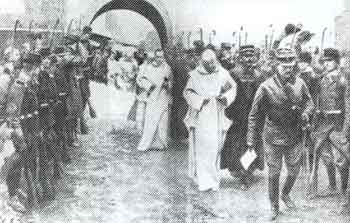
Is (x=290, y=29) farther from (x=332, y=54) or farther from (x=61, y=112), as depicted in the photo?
(x=61, y=112)

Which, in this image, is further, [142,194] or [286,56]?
[142,194]

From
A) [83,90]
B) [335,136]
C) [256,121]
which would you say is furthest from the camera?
[83,90]

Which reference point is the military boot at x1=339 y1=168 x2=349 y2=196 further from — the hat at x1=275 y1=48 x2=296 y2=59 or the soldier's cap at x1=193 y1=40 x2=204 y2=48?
the soldier's cap at x1=193 y1=40 x2=204 y2=48

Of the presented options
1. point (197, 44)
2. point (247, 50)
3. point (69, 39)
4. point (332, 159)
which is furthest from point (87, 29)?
point (332, 159)

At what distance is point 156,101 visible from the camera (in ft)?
23.4

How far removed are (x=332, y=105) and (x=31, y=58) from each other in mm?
2785

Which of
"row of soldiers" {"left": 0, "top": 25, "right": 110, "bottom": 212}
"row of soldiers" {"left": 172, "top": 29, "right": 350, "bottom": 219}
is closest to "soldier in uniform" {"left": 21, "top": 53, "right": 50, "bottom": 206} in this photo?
"row of soldiers" {"left": 0, "top": 25, "right": 110, "bottom": 212}

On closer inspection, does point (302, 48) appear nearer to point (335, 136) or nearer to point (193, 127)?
point (335, 136)

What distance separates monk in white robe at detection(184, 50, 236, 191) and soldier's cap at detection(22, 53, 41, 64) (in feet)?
4.71

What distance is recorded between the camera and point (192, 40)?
251 inches

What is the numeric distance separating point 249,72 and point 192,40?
65cm

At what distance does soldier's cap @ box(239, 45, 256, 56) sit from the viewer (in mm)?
6213

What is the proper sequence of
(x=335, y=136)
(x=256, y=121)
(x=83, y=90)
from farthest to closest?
(x=83, y=90) < (x=335, y=136) < (x=256, y=121)

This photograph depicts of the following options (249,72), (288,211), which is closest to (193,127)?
(249,72)
